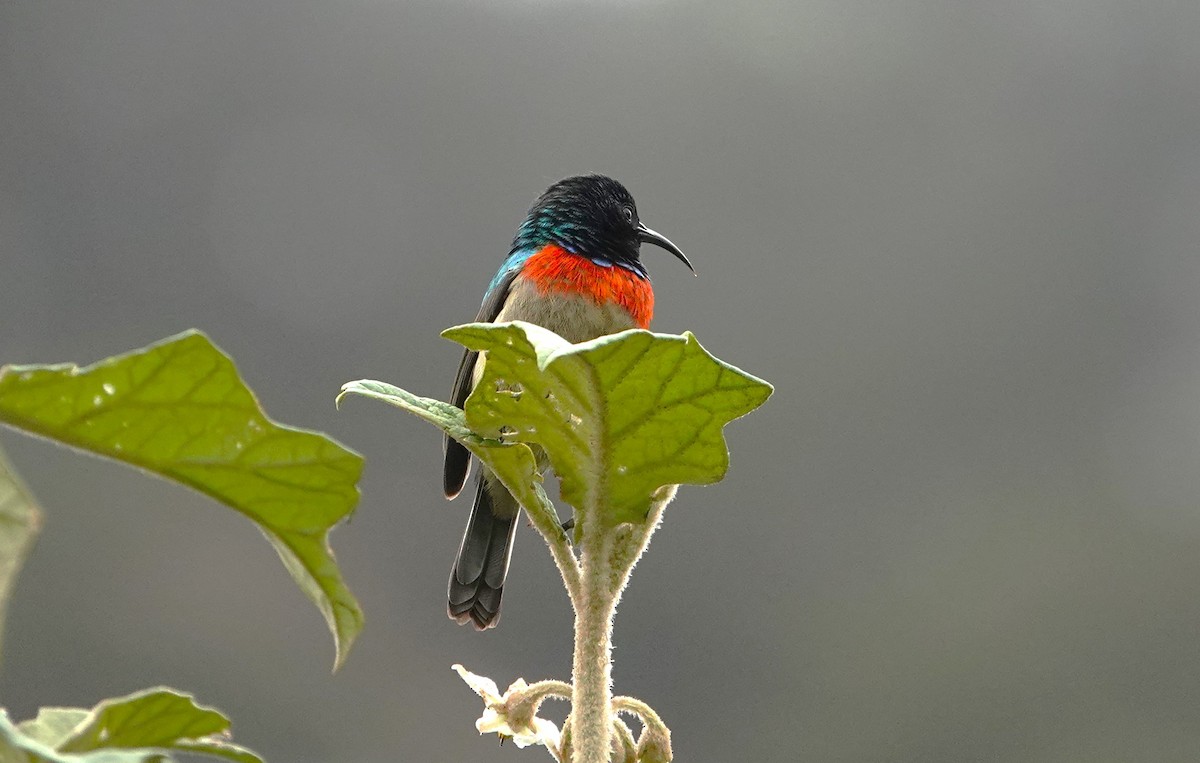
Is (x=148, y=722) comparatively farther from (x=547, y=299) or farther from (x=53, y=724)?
(x=547, y=299)

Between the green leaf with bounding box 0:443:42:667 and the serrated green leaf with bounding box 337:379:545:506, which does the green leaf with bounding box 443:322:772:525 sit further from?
the green leaf with bounding box 0:443:42:667

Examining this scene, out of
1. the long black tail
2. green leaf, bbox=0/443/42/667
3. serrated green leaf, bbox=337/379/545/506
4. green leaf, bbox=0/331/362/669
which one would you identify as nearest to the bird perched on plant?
the long black tail

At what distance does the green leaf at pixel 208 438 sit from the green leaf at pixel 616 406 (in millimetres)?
130

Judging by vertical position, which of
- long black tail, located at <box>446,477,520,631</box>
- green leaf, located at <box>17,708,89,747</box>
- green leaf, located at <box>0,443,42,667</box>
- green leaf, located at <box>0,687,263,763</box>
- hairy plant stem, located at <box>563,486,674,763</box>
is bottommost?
green leaf, located at <box>0,687,263,763</box>

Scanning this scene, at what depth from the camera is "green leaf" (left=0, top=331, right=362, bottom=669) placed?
46 centimetres


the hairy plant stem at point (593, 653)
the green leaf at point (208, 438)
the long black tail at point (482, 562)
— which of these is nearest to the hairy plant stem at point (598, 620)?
the hairy plant stem at point (593, 653)

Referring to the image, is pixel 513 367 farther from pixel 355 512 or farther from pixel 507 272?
pixel 507 272

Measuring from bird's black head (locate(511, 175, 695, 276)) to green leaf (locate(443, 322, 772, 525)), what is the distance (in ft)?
5.55

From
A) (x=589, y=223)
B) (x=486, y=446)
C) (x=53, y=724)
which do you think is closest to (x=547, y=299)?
(x=589, y=223)

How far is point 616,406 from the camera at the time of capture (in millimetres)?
663

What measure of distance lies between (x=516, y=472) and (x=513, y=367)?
0.09 m

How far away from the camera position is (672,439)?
26.5 inches

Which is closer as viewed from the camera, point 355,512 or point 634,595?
point 355,512

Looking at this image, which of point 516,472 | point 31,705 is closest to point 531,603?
point 31,705
